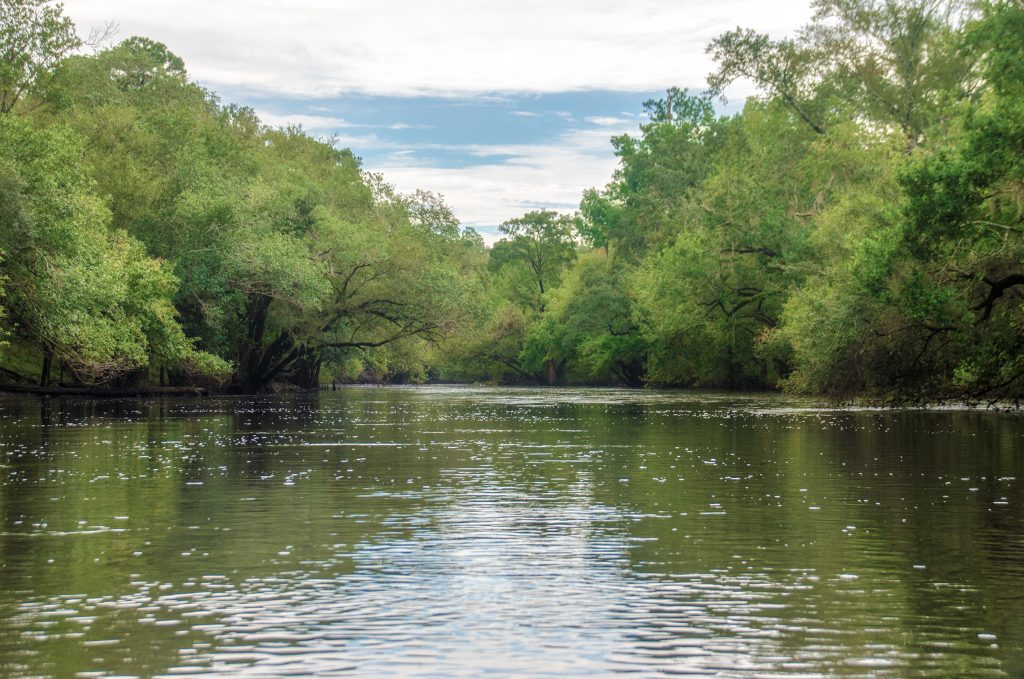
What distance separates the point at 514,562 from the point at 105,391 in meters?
51.3

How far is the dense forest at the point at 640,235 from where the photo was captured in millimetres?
37500

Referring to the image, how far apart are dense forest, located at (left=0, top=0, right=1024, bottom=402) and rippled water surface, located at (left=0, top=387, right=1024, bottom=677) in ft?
40.2

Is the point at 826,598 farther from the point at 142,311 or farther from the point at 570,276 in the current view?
the point at 570,276

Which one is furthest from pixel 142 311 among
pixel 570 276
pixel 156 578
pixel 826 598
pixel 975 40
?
pixel 570 276

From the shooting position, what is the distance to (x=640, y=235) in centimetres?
11012

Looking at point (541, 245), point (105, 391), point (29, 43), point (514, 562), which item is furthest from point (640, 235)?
point (514, 562)

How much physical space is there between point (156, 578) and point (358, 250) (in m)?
63.7

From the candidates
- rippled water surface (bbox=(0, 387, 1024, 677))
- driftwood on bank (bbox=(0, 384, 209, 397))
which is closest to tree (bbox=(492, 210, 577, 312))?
driftwood on bank (bbox=(0, 384, 209, 397))

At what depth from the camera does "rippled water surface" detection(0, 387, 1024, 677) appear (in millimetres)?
8750

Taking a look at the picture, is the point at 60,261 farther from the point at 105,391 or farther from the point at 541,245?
the point at 541,245

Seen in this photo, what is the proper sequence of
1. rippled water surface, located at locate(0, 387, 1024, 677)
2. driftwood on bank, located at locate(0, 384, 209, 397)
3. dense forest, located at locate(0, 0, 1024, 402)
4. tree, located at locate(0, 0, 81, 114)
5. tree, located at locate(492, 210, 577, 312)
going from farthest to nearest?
1. tree, located at locate(492, 210, 577, 312)
2. driftwood on bank, located at locate(0, 384, 209, 397)
3. tree, located at locate(0, 0, 81, 114)
4. dense forest, located at locate(0, 0, 1024, 402)
5. rippled water surface, located at locate(0, 387, 1024, 677)

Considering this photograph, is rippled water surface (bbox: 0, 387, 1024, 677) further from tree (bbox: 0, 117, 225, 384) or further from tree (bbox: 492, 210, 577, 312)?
tree (bbox: 492, 210, 577, 312)

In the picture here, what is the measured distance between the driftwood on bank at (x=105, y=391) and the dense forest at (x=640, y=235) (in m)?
1.09

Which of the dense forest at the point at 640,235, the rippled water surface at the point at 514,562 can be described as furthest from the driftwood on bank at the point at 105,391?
the rippled water surface at the point at 514,562
